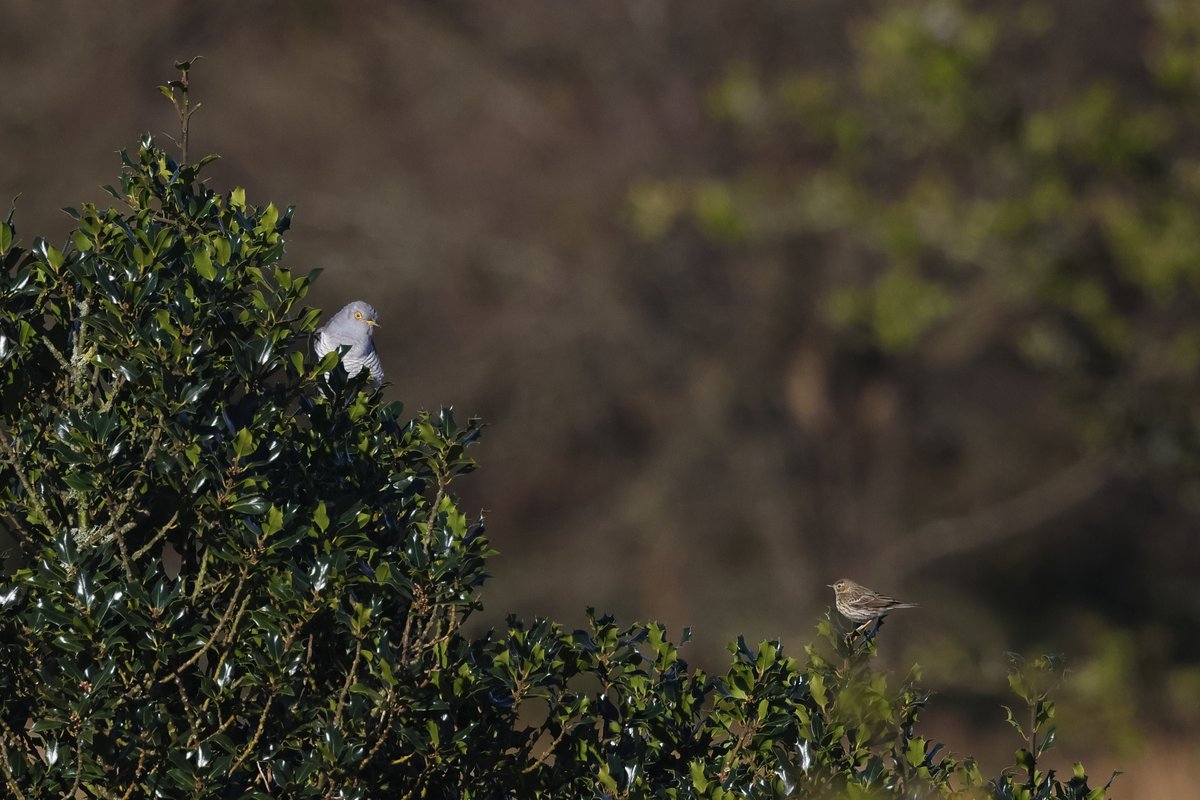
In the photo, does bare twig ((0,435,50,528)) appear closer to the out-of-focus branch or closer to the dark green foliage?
the dark green foliage

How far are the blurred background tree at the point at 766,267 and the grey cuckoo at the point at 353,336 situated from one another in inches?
270

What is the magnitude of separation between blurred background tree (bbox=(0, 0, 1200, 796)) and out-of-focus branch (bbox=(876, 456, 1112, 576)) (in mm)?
48

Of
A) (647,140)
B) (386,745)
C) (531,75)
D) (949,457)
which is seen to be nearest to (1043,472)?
(949,457)

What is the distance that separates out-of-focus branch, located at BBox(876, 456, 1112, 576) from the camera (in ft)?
52.1

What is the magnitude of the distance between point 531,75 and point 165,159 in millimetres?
14100

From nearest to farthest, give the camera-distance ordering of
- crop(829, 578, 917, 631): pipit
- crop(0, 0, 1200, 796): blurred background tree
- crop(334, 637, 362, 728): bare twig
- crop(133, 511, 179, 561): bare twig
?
crop(334, 637, 362, 728): bare twig, crop(133, 511, 179, 561): bare twig, crop(829, 578, 917, 631): pipit, crop(0, 0, 1200, 796): blurred background tree

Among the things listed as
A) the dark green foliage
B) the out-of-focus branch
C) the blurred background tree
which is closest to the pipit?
the dark green foliage

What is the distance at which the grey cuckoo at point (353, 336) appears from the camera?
505 centimetres

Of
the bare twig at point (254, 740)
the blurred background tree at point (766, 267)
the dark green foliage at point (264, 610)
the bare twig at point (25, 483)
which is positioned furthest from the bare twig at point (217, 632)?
the blurred background tree at point (766, 267)

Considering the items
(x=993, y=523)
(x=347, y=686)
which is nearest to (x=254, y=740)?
(x=347, y=686)

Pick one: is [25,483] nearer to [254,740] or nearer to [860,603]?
[254,740]

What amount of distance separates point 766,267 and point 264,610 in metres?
13.5

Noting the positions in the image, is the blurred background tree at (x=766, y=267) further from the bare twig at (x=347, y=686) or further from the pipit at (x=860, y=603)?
the bare twig at (x=347, y=686)

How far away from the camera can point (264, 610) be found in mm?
3199
